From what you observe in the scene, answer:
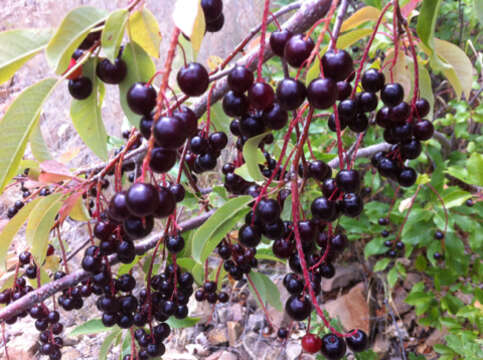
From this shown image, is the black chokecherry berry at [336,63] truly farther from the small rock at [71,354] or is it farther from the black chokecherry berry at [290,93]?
the small rock at [71,354]

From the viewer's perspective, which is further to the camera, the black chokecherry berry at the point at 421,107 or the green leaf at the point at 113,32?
the black chokecherry berry at the point at 421,107

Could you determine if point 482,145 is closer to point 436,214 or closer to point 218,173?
point 436,214

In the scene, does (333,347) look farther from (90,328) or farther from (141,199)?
(90,328)

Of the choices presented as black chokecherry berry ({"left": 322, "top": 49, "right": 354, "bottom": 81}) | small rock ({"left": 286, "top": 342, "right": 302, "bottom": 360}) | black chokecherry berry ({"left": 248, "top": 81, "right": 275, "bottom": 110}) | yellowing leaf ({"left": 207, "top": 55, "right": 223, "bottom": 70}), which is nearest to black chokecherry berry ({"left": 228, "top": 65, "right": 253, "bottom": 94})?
black chokecherry berry ({"left": 248, "top": 81, "right": 275, "bottom": 110})

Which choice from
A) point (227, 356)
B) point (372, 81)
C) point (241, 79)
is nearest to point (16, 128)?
point (241, 79)

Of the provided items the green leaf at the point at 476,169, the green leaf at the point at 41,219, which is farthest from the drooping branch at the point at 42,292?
the green leaf at the point at 476,169
